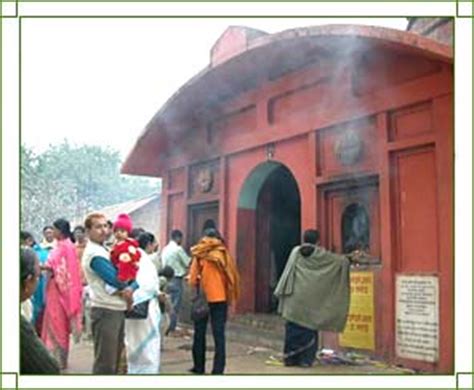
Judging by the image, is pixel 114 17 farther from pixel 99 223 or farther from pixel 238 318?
pixel 238 318

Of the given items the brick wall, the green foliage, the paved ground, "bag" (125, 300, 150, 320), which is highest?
the brick wall

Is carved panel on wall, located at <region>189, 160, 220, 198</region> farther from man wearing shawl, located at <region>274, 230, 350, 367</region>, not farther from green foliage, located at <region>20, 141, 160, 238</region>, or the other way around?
man wearing shawl, located at <region>274, 230, 350, 367</region>

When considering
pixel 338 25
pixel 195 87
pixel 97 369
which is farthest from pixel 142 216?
pixel 97 369

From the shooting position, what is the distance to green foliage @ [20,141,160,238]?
6973 millimetres

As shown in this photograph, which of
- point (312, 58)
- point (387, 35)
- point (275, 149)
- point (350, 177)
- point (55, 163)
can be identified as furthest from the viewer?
point (55, 163)

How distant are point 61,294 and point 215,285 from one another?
1.49 m

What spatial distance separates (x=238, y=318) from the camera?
9.21 meters

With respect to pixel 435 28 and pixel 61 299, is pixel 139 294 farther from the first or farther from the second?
pixel 435 28

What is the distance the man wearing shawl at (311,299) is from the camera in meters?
6.59

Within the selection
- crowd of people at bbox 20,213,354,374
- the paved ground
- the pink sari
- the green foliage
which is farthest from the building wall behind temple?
the pink sari

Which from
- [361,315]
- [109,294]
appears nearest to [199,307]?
[109,294]

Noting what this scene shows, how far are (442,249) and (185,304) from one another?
535 cm

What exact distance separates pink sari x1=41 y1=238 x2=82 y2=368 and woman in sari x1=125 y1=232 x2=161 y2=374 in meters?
1.28

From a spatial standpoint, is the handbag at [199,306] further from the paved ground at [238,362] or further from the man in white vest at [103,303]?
the man in white vest at [103,303]
